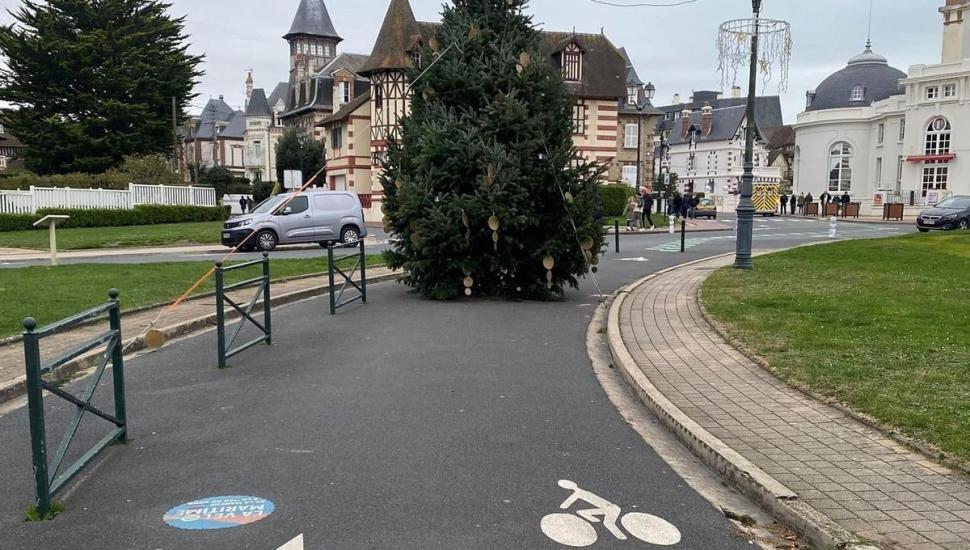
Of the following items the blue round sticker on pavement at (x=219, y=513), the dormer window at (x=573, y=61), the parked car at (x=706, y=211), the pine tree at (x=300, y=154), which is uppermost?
the dormer window at (x=573, y=61)

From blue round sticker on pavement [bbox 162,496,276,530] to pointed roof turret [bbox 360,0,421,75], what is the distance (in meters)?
39.1

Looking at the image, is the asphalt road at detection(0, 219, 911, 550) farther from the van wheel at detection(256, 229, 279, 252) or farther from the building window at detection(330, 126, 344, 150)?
the building window at detection(330, 126, 344, 150)

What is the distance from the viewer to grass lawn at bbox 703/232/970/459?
581 centimetres

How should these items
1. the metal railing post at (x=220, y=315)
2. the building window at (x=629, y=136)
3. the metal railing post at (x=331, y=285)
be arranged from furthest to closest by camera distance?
the building window at (x=629, y=136)
the metal railing post at (x=331, y=285)
the metal railing post at (x=220, y=315)

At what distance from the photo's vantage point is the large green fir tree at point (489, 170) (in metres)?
12.2

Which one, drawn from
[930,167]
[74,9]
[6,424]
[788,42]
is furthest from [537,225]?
[930,167]

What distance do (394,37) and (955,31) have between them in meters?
44.4

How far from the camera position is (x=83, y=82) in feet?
148

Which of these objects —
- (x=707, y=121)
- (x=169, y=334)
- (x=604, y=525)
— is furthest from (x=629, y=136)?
(x=604, y=525)

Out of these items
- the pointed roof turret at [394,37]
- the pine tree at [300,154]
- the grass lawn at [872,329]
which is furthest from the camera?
the pine tree at [300,154]

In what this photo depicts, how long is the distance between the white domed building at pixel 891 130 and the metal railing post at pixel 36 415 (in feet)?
189

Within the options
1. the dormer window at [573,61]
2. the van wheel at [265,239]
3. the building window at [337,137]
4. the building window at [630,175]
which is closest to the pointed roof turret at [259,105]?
the building window at [337,137]

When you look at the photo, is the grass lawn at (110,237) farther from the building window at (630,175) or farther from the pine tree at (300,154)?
the pine tree at (300,154)

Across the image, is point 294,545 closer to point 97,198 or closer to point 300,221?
point 300,221
